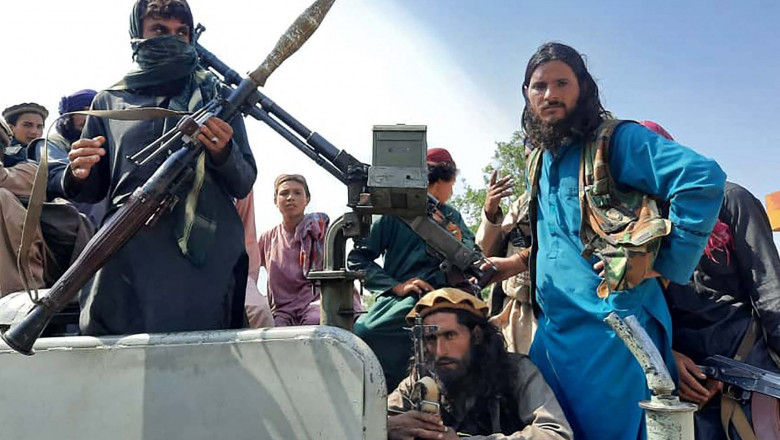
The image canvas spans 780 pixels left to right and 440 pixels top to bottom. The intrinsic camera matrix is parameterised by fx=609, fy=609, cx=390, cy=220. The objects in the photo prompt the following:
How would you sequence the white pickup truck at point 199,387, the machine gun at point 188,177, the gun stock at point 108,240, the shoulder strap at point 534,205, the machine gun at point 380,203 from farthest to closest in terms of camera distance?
the shoulder strap at point 534,205 < the machine gun at point 380,203 < the machine gun at point 188,177 < the gun stock at point 108,240 < the white pickup truck at point 199,387

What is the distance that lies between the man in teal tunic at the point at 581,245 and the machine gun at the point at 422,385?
559 mm

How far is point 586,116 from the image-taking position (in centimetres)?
225

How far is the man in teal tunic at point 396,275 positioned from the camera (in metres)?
2.88

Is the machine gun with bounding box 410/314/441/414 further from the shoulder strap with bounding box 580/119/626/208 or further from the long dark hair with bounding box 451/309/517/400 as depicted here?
the shoulder strap with bounding box 580/119/626/208

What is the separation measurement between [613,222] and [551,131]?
0.45m

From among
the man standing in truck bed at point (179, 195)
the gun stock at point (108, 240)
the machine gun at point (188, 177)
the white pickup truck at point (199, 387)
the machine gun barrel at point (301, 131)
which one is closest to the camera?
the white pickup truck at point (199, 387)

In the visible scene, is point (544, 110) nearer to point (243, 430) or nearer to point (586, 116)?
point (586, 116)

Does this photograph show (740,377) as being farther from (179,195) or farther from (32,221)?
(32,221)

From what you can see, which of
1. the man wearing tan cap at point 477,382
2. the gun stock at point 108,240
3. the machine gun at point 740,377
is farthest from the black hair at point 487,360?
the gun stock at point 108,240

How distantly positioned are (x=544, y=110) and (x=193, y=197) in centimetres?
132

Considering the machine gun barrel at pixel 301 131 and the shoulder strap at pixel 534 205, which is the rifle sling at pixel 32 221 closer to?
the machine gun barrel at pixel 301 131

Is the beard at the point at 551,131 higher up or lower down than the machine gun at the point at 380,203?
higher up

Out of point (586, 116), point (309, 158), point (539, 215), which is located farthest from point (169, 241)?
point (586, 116)

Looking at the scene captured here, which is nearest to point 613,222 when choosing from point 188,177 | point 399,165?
point 399,165
